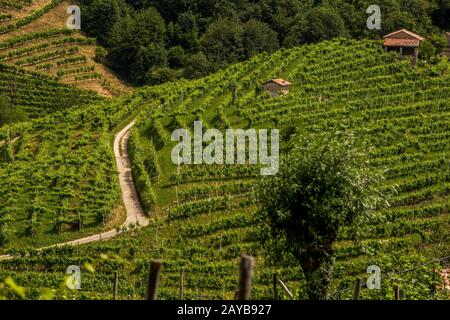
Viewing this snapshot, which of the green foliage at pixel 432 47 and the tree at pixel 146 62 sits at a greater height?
the green foliage at pixel 432 47

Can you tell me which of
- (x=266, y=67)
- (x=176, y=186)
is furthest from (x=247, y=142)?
(x=266, y=67)

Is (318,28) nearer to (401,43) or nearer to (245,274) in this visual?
(401,43)

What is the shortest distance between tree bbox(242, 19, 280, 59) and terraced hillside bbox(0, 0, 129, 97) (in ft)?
48.8

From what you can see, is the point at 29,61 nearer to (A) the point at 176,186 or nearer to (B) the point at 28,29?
(B) the point at 28,29

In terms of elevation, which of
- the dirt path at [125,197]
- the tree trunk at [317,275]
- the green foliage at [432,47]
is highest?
the green foliage at [432,47]

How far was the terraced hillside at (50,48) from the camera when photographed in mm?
79125

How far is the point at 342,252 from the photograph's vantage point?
3475 cm

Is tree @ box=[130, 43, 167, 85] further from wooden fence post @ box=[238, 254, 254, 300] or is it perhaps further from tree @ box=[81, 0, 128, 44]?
wooden fence post @ box=[238, 254, 254, 300]

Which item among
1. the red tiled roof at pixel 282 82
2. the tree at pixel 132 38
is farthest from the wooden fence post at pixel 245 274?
the tree at pixel 132 38

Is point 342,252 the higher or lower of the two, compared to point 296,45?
lower

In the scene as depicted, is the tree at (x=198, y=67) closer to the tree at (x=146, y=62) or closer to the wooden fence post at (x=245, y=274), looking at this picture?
the tree at (x=146, y=62)

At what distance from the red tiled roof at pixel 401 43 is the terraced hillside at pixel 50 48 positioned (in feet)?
100

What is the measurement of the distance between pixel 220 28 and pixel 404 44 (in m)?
25.3

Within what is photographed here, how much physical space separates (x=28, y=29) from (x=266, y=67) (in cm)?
3602
